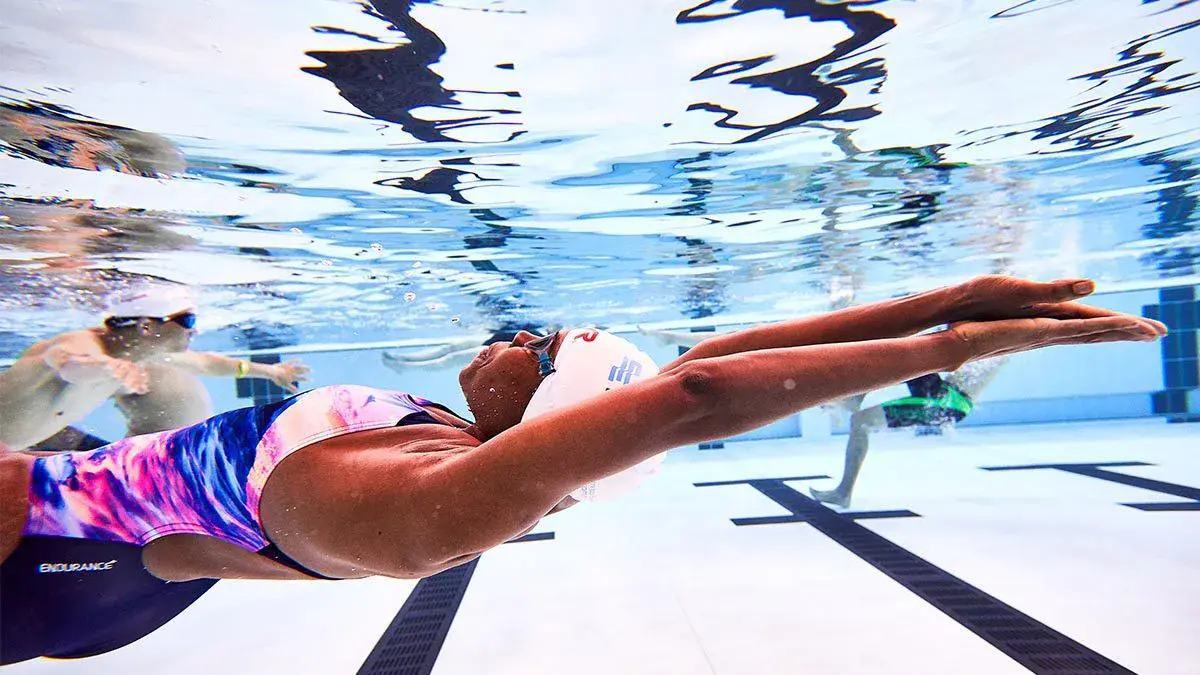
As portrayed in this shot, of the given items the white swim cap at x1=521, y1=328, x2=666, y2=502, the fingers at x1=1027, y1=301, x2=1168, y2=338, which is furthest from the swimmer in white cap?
the fingers at x1=1027, y1=301, x2=1168, y2=338

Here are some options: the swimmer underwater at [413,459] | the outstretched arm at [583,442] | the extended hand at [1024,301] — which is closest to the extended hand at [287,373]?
the swimmer underwater at [413,459]

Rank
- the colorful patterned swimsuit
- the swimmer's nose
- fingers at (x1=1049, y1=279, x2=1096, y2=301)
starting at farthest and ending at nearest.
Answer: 1. the swimmer's nose
2. the colorful patterned swimsuit
3. fingers at (x1=1049, y1=279, x2=1096, y2=301)

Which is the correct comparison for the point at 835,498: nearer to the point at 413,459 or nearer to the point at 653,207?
the point at 653,207

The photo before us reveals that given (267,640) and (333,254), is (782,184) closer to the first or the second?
(333,254)

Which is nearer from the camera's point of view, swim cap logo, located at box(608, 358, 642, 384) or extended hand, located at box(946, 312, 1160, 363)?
extended hand, located at box(946, 312, 1160, 363)

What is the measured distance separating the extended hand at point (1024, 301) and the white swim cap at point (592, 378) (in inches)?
46.0

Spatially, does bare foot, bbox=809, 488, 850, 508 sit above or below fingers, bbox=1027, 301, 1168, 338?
below

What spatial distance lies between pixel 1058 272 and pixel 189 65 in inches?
856

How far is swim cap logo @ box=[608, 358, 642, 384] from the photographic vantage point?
8.51 ft

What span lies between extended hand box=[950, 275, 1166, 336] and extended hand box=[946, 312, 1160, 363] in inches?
1.8

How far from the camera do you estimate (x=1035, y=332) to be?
200 cm

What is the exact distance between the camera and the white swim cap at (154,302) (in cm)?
1223

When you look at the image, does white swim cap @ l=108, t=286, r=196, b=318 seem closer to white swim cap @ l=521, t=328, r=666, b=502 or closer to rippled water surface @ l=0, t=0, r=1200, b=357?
rippled water surface @ l=0, t=0, r=1200, b=357

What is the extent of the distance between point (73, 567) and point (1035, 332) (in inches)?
141
